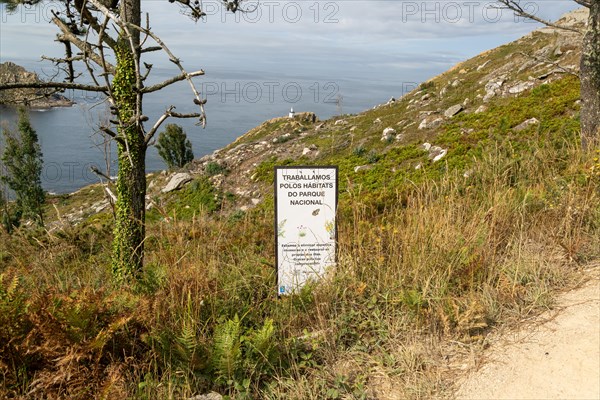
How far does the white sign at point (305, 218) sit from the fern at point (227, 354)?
1.24 meters

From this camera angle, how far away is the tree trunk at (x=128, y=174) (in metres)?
5.16

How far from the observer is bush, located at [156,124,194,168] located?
4641 cm

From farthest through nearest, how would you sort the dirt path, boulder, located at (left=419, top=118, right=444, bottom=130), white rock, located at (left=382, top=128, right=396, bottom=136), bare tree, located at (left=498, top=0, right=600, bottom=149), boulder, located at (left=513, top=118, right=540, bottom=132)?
white rock, located at (left=382, top=128, right=396, bottom=136) < boulder, located at (left=419, top=118, right=444, bottom=130) < boulder, located at (left=513, top=118, right=540, bottom=132) < bare tree, located at (left=498, top=0, right=600, bottom=149) < the dirt path

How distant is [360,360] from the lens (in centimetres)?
324

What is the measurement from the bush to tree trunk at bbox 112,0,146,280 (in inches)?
1651

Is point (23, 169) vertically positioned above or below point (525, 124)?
below

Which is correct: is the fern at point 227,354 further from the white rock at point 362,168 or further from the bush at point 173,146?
the bush at point 173,146

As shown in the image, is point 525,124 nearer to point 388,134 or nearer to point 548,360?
point 388,134

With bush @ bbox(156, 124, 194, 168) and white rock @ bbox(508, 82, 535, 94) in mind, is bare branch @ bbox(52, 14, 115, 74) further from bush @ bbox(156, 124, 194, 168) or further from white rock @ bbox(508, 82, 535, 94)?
bush @ bbox(156, 124, 194, 168)

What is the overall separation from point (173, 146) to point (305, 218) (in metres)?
44.6

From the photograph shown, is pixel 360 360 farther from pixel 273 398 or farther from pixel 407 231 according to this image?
pixel 407 231

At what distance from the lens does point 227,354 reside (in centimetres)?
293

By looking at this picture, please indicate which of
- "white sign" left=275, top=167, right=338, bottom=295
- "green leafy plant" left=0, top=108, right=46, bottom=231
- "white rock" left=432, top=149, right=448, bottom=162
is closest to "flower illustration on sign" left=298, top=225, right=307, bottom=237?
"white sign" left=275, top=167, right=338, bottom=295

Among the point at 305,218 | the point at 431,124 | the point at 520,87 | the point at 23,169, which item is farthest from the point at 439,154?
the point at 23,169
